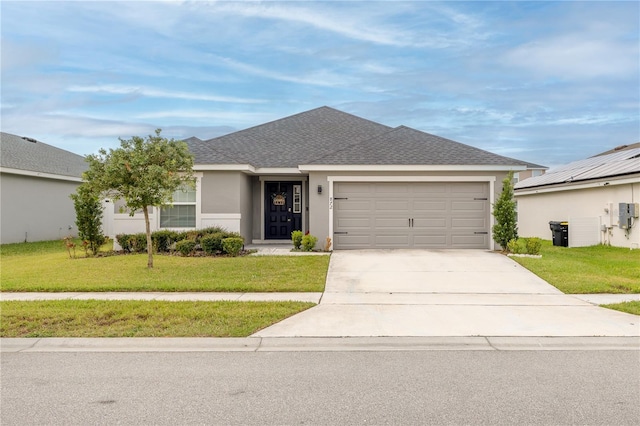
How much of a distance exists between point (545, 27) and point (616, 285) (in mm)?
8984

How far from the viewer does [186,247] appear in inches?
572

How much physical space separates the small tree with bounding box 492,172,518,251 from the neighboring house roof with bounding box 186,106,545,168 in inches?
66.4

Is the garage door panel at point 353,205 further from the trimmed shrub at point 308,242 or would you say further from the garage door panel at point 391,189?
the trimmed shrub at point 308,242

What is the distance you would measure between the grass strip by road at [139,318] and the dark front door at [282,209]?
35.4 feet

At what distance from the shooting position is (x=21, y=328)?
676 cm

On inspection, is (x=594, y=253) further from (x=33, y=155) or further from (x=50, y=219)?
(x=33, y=155)

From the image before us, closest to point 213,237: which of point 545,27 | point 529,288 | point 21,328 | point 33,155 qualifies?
point 21,328

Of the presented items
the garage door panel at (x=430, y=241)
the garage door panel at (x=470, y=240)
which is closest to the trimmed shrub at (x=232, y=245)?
the garage door panel at (x=430, y=241)

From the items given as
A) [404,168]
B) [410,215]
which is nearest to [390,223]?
[410,215]

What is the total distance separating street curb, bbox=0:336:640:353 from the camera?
5.98 meters

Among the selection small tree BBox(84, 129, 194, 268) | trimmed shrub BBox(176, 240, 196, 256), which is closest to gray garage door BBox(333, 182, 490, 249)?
trimmed shrub BBox(176, 240, 196, 256)

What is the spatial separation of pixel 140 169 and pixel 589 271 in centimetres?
1153

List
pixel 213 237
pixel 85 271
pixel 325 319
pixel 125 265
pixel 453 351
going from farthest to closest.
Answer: pixel 213 237, pixel 125 265, pixel 85 271, pixel 325 319, pixel 453 351

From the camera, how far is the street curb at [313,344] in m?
5.98
